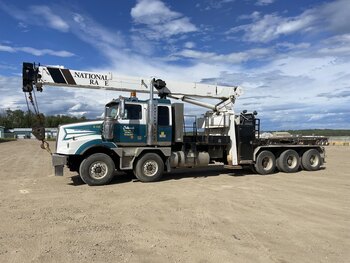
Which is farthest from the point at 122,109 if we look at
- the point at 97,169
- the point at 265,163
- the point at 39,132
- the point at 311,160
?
the point at 311,160

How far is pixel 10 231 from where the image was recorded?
23.0 ft

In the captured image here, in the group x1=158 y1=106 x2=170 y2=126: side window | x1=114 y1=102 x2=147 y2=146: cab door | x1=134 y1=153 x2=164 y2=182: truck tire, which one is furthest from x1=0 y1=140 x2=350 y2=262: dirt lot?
x1=158 y1=106 x2=170 y2=126: side window

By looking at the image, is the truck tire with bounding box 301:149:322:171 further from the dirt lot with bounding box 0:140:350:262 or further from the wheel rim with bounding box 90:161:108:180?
the wheel rim with bounding box 90:161:108:180

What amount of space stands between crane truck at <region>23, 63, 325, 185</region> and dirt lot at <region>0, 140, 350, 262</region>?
0.86 m

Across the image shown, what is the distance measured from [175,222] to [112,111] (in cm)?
690

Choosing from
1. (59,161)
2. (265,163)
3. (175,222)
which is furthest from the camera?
(265,163)

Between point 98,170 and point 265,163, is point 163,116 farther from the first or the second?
point 265,163

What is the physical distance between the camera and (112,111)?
45.1 ft

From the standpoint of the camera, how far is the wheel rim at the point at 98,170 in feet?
41.8

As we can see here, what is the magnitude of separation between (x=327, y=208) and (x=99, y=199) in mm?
5725

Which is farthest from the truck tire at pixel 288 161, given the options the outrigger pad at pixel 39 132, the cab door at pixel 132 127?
the outrigger pad at pixel 39 132

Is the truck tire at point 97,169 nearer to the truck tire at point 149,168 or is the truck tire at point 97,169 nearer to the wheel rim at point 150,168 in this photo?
the truck tire at point 149,168

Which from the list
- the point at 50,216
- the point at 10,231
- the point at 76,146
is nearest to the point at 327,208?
the point at 50,216

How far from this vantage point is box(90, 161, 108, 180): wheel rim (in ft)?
41.8
